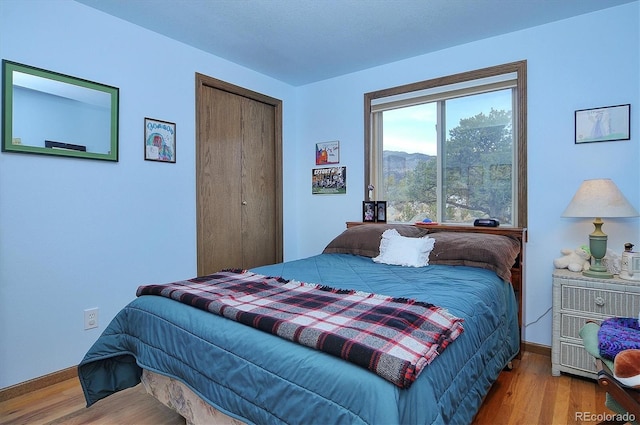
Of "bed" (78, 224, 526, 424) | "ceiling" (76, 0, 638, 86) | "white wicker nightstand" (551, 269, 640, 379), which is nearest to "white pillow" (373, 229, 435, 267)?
"bed" (78, 224, 526, 424)

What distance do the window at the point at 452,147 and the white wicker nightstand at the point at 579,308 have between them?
0.61 meters

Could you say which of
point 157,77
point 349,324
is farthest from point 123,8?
point 349,324

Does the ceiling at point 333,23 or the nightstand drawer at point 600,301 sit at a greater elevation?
the ceiling at point 333,23

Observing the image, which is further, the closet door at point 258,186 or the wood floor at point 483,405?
the closet door at point 258,186

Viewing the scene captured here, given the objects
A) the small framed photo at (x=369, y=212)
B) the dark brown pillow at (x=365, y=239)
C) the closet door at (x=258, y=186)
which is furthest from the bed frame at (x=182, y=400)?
the small framed photo at (x=369, y=212)

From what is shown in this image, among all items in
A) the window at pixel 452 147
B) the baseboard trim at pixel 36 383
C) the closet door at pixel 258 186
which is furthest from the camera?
the closet door at pixel 258 186

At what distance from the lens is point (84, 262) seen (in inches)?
92.1

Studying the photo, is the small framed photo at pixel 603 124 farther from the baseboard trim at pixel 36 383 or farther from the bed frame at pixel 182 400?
the baseboard trim at pixel 36 383

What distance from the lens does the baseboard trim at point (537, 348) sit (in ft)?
8.44

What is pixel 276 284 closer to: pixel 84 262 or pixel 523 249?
pixel 84 262

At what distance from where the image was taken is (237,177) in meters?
3.42

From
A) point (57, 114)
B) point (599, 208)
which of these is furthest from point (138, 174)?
point (599, 208)

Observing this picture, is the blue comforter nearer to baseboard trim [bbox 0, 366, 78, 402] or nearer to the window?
baseboard trim [bbox 0, 366, 78, 402]

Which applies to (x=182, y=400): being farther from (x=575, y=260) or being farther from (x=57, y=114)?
(x=575, y=260)
